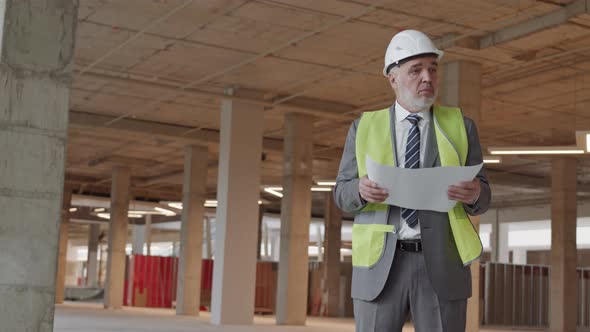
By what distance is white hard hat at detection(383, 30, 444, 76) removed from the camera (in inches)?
175

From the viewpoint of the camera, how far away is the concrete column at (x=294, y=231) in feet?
97.6

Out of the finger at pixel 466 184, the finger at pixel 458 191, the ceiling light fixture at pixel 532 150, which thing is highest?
the ceiling light fixture at pixel 532 150

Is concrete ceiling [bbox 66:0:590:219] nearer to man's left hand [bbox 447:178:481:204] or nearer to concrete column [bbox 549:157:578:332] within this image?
concrete column [bbox 549:157:578:332]

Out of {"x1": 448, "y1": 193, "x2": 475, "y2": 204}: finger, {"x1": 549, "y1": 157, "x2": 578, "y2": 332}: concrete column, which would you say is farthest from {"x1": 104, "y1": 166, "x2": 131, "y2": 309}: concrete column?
{"x1": 448, "y1": 193, "x2": 475, "y2": 204}: finger

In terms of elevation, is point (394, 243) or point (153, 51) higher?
point (153, 51)

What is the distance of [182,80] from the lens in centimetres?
2789

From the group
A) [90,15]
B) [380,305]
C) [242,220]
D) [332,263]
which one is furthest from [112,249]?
[380,305]

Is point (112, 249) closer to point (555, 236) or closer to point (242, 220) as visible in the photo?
point (242, 220)

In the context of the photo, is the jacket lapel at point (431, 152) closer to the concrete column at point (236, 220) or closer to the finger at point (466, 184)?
the finger at point (466, 184)

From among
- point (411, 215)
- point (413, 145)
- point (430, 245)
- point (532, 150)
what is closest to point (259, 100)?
point (532, 150)

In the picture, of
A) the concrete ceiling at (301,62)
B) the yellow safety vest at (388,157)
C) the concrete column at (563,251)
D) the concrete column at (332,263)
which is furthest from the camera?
the concrete column at (332,263)

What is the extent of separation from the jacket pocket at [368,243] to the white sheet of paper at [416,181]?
0.15m

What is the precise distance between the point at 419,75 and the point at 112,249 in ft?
134

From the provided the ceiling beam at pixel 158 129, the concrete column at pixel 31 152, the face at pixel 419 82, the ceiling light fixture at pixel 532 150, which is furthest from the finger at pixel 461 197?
the ceiling beam at pixel 158 129
